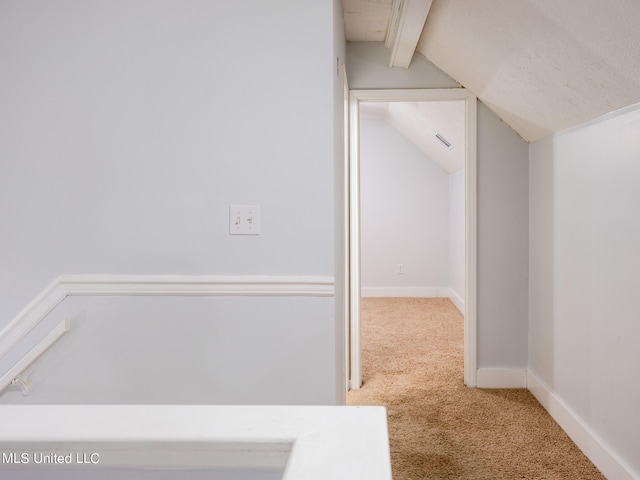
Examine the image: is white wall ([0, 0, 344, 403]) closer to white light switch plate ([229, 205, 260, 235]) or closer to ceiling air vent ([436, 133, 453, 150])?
white light switch plate ([229, 205, 260, 235])

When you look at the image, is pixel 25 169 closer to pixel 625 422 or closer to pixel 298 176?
pixel 298 176

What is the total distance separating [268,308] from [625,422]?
1.36 meters

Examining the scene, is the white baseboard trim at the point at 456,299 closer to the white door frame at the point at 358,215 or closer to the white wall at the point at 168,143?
the white door frame at the point at 358,215

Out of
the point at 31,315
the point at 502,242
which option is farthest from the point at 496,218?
the point at 31,315

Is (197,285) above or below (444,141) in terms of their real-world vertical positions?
below

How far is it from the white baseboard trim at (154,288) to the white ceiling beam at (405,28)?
134 cm

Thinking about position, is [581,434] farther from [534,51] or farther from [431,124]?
[431,124]

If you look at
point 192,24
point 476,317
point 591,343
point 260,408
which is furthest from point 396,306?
point 260,408

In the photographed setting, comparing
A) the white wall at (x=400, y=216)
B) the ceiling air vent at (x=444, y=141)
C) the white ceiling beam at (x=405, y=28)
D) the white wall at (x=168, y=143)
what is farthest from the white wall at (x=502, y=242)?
the white wall at (x=400, y=216)

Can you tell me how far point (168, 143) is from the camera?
1810mm

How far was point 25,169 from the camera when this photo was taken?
1833 millimetres

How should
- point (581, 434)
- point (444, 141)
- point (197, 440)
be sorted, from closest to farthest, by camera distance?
point (197, 440)
point (581, 434)
point (444, 141)

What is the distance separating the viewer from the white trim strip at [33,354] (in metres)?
1.78

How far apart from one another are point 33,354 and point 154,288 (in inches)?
18.7
